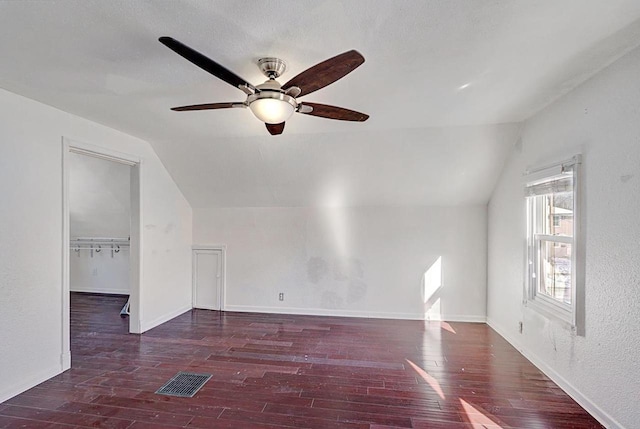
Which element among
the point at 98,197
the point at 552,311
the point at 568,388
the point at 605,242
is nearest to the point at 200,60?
the point at 605,242

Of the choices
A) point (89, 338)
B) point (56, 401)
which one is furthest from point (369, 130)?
point (89, 338)

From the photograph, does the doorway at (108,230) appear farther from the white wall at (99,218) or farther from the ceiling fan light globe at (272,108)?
the ceiling fan light globe at (272,108)

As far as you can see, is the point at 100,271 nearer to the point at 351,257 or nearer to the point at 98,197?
the point at 98,197

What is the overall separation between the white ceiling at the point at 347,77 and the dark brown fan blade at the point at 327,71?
23 cm

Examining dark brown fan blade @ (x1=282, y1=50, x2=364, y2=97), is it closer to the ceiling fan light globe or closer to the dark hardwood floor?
the ceiling fan light globe

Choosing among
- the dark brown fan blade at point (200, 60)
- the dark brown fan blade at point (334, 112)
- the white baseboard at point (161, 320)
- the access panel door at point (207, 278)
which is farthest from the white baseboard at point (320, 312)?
the dark brown fan blade at point (200, 60)

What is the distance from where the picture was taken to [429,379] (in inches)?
108

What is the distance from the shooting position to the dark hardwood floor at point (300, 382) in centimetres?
221

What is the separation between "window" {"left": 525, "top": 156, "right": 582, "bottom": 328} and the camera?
245cm

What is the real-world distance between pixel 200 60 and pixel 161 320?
375 centimetres

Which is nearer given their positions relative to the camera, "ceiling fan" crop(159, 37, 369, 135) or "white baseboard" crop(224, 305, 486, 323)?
"ceiling fan" crop(159, 37, 369, 135)

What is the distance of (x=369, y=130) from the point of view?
11.3 feet

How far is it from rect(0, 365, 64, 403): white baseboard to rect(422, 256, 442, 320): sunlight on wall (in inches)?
162

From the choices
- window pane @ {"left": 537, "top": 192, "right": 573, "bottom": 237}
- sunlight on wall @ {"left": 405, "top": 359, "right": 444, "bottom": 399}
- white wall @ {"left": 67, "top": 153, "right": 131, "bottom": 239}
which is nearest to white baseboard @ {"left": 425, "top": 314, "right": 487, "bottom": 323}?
sunlight on wall @ {"left": 405, "top": 359, "right": 444, "bottom": 399}
